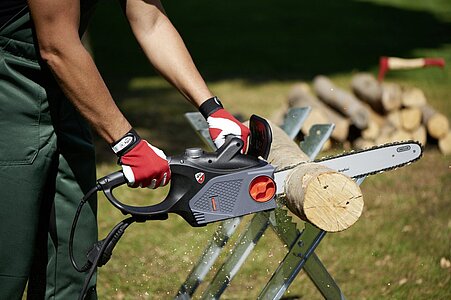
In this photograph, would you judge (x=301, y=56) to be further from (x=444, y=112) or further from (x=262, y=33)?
(x=444, y=112)

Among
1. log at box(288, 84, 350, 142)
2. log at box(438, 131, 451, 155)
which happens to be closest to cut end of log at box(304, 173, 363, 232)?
log at box(288, 84, 350, 142)

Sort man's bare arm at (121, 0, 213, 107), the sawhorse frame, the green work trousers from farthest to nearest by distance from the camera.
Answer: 1. the sawhorse frame
2. man's bare arm at (121, 0, 213, 107)
3. the green work trousers

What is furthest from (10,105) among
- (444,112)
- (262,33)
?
(262,33)

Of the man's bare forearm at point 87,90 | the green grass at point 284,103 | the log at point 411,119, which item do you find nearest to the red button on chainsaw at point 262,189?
the man's bare forearm at point 87,90

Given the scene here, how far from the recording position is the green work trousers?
9.66ft

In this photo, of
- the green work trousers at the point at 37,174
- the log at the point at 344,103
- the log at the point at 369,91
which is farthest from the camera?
the log at the point at 369,91

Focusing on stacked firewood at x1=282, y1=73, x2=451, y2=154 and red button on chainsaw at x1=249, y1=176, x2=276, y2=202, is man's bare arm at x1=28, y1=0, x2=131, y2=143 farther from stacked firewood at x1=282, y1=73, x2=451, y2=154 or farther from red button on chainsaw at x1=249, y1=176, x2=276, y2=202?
stacked firewood at x1=282, y1=73, x2=451, y2=154

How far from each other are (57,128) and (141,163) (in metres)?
0.49

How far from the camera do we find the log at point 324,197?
284 cm

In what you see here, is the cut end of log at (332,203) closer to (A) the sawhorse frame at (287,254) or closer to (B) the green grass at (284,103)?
(A) the sawhorse frame at (287,254)

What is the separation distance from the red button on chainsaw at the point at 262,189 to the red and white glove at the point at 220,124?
27 cm

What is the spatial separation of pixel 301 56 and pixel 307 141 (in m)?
9.67

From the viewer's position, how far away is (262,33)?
15.5m

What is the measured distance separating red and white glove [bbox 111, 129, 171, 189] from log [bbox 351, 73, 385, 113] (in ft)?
18.2
